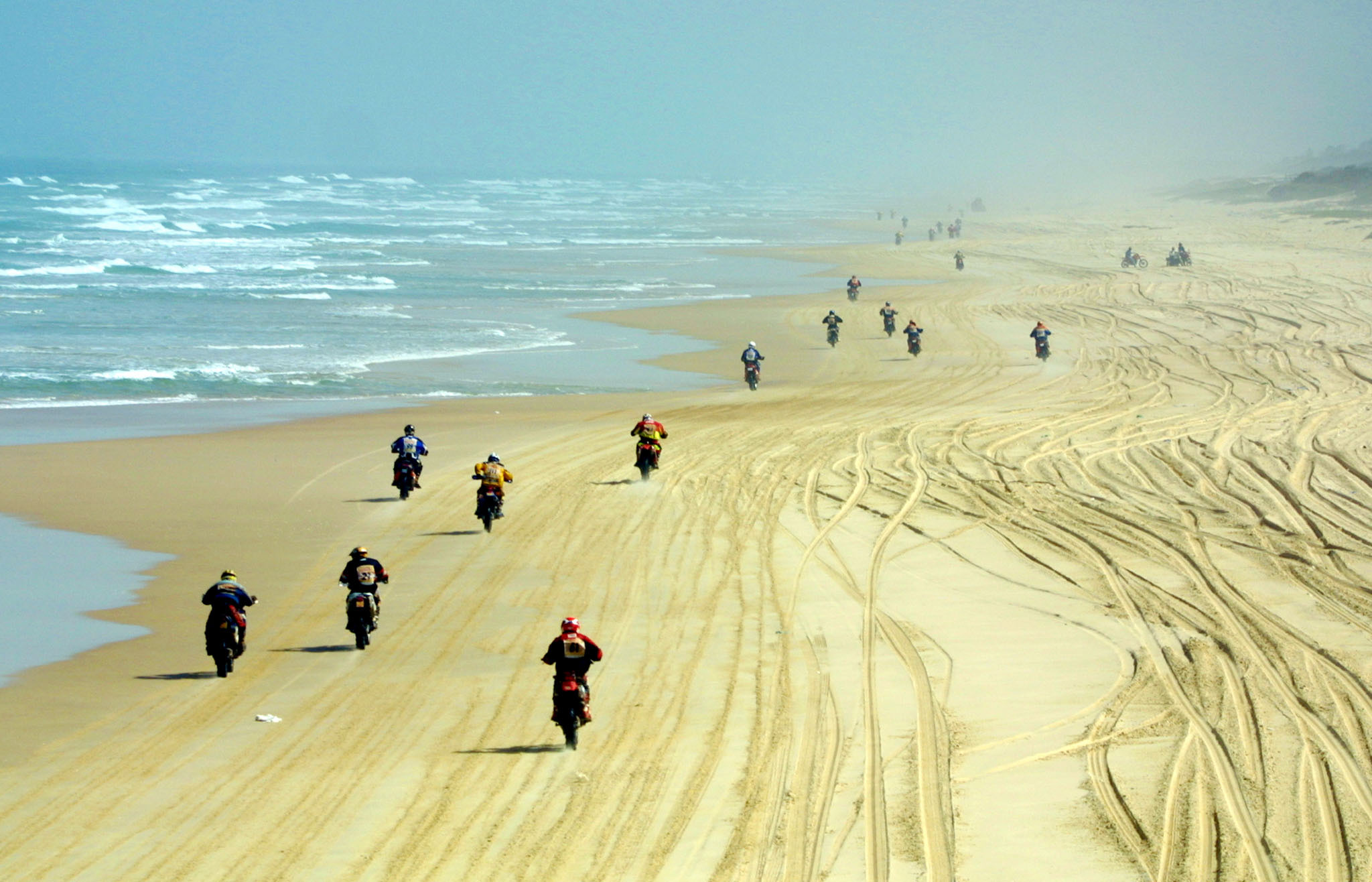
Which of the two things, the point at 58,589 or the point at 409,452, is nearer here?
the point at 58,589

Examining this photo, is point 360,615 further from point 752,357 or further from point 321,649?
point 752,357

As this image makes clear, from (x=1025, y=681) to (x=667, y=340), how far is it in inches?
1181

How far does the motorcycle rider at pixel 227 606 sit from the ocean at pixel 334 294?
17838mm

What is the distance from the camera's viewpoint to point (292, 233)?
295 feet

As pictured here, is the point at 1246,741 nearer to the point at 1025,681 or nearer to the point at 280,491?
the point at 1025,681

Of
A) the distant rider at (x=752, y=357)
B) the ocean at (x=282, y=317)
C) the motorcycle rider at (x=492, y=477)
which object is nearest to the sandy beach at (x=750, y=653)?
the motorcycle rider at (x=492, y=477)

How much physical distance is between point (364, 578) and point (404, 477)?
7.15m

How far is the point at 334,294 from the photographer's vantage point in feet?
Result: 178

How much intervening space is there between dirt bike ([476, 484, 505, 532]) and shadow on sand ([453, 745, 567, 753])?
27.2 feet

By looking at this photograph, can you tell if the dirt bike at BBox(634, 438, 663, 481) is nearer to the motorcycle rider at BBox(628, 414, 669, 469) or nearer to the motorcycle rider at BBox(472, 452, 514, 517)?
the motorcycle rider at BBox(628, 414, 669, 469)

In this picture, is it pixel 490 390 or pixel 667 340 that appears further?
pixel 667 340

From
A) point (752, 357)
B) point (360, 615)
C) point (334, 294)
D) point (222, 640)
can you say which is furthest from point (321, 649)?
point (334, 294)

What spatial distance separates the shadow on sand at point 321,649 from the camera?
14.3 m

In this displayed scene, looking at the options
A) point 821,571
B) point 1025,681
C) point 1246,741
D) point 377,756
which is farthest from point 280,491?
point 1246,741
